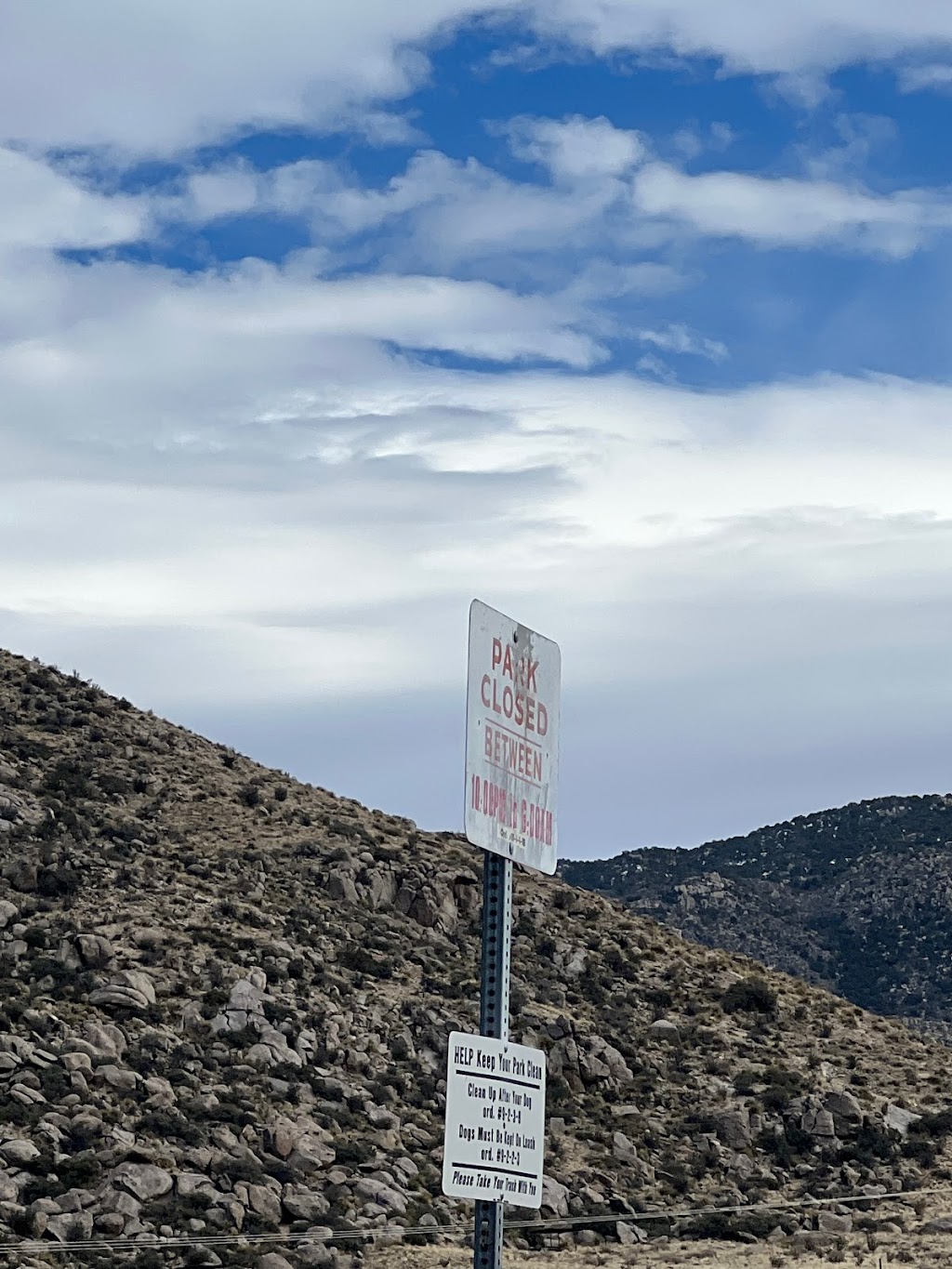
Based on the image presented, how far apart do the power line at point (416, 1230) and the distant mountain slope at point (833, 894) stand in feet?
169

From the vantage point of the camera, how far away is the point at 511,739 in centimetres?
1177

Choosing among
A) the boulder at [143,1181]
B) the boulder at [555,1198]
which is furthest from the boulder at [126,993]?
the boulder at [555,1198]

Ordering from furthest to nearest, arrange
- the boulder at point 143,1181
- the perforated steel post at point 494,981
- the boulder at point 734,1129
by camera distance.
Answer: the boulder at point 734,1129 < the boulder at point 143,1181 < the perforated steel post at point 494,981

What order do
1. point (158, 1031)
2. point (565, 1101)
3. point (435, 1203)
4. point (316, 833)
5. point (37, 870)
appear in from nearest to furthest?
point (435, 1203)
point (158, 1031)
point (565, 1101)
point (37, 870)
point (316, 833)

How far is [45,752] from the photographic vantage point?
60.2 meters

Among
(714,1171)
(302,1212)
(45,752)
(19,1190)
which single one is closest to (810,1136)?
(714,1171)

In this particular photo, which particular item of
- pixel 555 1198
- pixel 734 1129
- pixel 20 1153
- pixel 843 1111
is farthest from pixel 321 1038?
pixel 843 1111

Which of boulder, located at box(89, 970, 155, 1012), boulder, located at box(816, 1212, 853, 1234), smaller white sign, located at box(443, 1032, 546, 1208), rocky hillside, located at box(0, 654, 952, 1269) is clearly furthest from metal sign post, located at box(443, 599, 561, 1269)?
boulder, located at box(89, 970, 155, 1012)

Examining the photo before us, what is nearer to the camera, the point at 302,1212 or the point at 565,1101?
the point at 302,1212

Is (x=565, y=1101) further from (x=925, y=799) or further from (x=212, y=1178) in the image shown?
(x=925, y=799)

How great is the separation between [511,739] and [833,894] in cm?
10371

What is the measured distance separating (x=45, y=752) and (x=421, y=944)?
14117 mm

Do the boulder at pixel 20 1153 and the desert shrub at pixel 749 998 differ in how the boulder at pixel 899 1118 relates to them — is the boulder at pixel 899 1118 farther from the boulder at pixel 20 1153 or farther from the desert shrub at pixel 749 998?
the boulder at pixel 20 1153

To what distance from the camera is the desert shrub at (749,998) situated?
5547 centimetres
